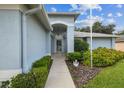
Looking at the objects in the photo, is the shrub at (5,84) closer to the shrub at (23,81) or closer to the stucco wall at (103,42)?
the shrub at (23,81)

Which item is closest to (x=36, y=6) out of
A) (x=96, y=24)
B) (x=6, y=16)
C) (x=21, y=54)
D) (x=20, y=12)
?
(x=20, y=12)

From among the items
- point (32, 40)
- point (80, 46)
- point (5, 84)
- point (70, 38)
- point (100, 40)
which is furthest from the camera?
point (100, 40)

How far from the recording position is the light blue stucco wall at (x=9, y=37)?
7.71 meters

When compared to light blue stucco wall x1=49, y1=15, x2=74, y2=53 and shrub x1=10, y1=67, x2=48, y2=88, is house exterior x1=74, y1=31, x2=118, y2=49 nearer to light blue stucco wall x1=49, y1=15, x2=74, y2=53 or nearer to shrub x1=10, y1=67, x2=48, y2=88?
light blue stucco wall x1=49, y1=15, x2=74, y2=53

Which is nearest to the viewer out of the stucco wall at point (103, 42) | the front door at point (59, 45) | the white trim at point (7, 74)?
the white trim at point (7, 74)

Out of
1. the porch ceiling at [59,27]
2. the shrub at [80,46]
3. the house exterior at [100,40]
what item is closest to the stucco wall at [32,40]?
the shrub at [80,46]

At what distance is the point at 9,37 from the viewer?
7734mm

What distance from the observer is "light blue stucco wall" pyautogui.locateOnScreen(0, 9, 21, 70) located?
771 cm

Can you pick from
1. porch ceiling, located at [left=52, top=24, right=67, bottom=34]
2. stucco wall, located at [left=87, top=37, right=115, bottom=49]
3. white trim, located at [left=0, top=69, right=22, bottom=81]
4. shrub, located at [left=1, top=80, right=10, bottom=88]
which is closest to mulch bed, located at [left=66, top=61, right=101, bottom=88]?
white trim, located at [left=0, top=69, right=22, bottom=81]

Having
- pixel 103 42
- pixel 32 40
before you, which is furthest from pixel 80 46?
pixel 32 40

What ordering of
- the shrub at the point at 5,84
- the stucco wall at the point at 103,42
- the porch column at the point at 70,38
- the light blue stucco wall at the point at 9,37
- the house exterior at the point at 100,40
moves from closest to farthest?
the shrub at the point at 5,84 → the light blue stucco wall at the point at 9,37 → the porch column at the point at 70,38 → the house exterior at the point at 100,40 → the stucco wall at the point at 103,42

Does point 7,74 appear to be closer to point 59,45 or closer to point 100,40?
point 100,40

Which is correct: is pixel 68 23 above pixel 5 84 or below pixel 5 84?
above

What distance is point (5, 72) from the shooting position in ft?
25.0
